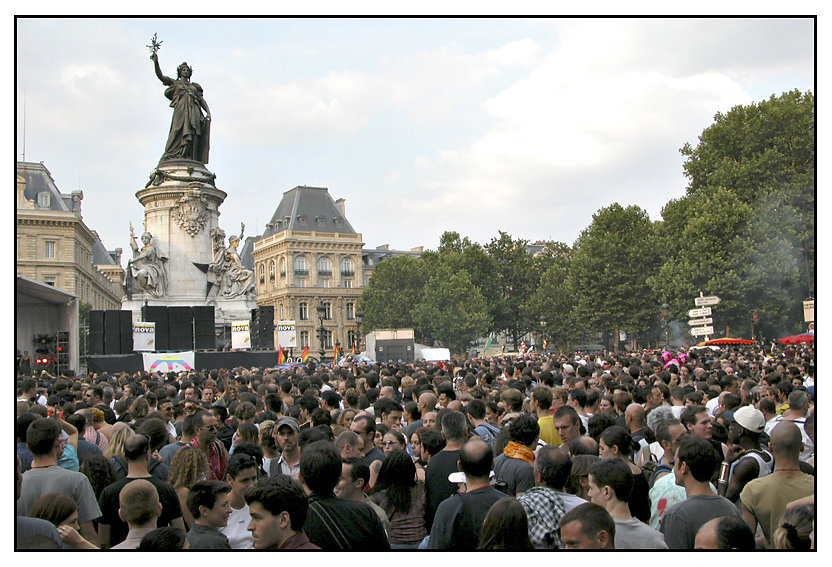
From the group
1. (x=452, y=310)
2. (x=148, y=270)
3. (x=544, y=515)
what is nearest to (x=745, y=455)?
(x=544, y=515)

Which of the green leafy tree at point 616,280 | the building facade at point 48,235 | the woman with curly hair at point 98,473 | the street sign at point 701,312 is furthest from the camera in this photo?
the building facade at point 48,235

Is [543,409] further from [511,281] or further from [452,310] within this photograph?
[511,281]

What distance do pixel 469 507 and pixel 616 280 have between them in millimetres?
53605

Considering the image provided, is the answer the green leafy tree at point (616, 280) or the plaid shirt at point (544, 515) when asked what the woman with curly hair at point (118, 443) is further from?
the green leafy tree at point (616, 280)

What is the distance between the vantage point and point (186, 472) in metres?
5.28

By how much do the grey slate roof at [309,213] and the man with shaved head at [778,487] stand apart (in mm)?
89985

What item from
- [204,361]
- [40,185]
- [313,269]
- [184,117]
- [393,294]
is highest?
[40,185]

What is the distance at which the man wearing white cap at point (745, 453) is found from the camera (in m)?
5.54

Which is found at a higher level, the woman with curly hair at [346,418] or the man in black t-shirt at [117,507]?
the woman with curly hair at [346,418]

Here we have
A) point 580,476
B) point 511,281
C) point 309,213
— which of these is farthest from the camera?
point 309,213

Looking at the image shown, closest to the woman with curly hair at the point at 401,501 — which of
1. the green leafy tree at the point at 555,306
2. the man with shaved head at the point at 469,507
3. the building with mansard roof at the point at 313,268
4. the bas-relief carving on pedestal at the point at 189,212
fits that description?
the man with shaved head at the point at 469,507

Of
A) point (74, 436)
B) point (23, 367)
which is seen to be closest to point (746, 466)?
point (74, 436)

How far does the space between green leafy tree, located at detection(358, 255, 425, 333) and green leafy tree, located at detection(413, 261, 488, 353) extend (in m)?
3.16

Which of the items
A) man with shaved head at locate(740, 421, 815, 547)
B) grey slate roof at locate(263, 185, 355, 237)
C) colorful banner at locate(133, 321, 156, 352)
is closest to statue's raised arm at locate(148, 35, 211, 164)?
colorful banner at locate(133, 321, 156, 352)
